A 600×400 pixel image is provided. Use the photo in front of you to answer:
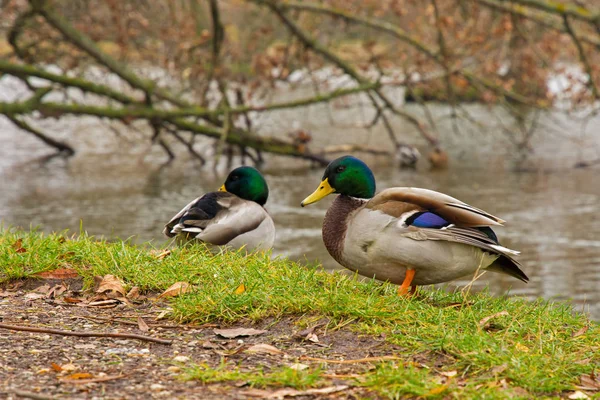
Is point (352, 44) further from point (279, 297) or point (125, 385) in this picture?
point (125, 385)

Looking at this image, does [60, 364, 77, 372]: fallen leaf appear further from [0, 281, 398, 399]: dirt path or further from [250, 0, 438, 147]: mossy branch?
[250, 0, 438, 147]: mossy branch

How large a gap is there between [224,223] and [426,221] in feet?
5.43

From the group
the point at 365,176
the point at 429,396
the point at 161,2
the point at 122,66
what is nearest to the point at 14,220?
the point at 122,66

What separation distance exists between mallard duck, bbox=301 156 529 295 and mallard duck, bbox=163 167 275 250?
107 centimetres

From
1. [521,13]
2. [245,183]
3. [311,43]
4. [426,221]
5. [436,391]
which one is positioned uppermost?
[521,13]

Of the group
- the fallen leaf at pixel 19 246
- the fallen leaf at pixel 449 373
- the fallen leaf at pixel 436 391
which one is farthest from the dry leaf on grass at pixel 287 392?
the fallen leaf at pixel 19 246

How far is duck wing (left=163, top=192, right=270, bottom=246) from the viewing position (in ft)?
17.9

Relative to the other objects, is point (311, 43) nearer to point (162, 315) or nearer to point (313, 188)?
point (313, 188)

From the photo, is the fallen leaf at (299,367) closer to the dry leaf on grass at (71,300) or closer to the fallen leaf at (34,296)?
the dry leaf on grass at (71,300)

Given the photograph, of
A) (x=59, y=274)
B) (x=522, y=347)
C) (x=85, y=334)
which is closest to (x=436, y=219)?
(x=522, y=347)

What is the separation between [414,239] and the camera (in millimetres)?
4301

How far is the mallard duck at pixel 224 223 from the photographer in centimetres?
546

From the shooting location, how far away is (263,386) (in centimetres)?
316

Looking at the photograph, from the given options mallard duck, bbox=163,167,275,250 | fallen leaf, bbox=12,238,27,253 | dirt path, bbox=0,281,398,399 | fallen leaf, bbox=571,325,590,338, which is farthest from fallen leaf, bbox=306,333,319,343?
fallen leaf, bbox=12,238,27,253
